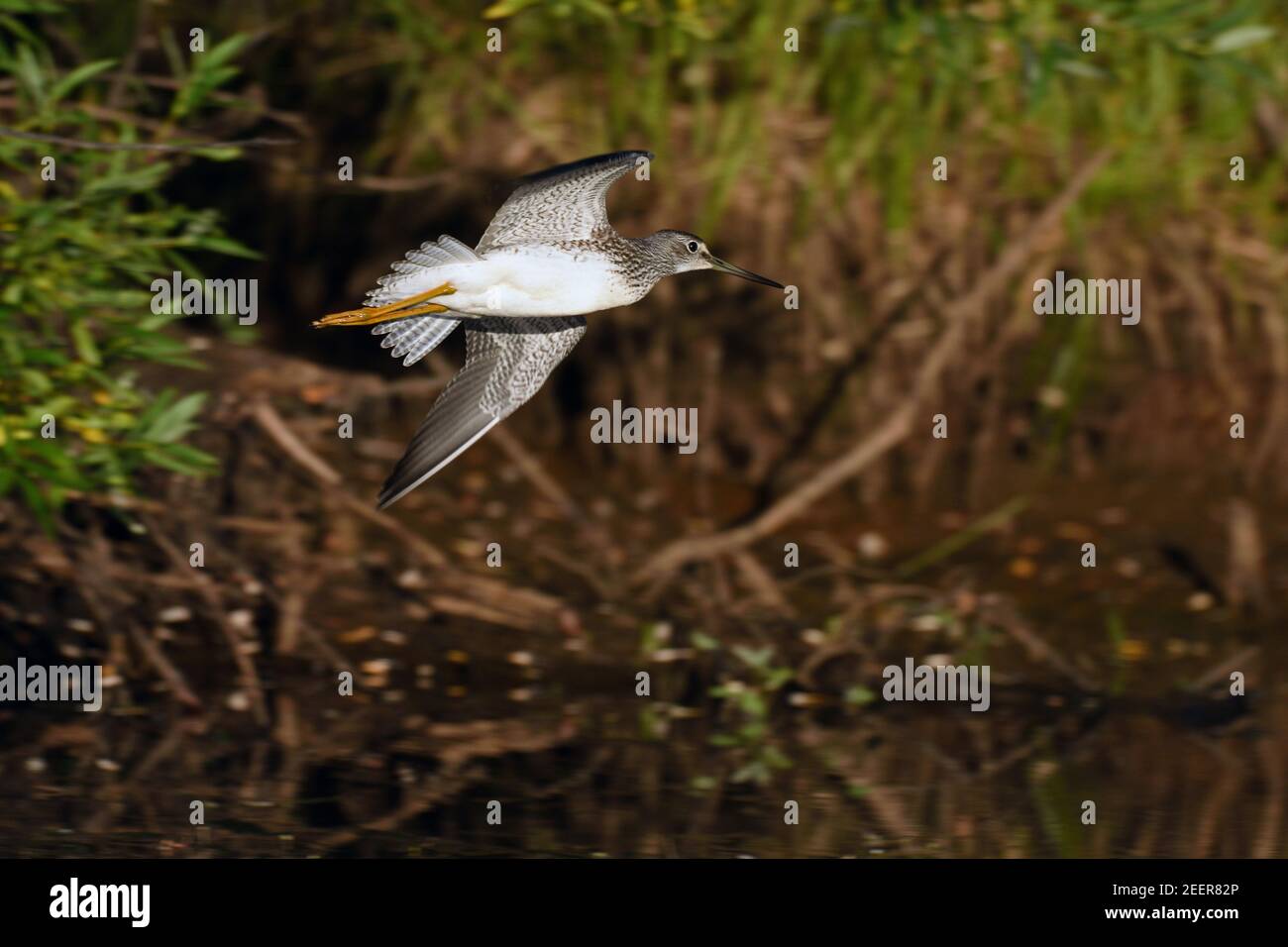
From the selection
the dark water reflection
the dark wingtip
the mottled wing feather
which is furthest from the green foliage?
the dark wingtip

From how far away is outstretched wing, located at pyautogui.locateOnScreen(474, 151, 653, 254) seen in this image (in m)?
5.34

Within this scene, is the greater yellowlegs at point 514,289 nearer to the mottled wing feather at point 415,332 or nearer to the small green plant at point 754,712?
the mottled wing feather at point 415,332

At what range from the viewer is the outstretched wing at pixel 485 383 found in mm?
5512

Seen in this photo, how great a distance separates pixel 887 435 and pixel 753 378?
86cm

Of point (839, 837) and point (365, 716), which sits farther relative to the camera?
point (365, 716)

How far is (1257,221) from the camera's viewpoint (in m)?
9.34

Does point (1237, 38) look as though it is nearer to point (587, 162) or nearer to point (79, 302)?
point (587, 162)

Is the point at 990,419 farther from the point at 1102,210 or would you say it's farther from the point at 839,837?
the point at 839,837

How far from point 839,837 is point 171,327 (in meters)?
3.29

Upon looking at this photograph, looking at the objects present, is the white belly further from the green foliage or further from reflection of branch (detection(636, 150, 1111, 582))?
reflection of branch (detection(636, 150, 1111, 582))

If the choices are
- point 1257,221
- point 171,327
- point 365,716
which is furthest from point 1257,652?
point 171,327

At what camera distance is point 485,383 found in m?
5.77

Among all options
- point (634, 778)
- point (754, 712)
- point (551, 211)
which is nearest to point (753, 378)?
point (754, 712)

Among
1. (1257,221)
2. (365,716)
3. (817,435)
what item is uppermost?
(1257,221)
